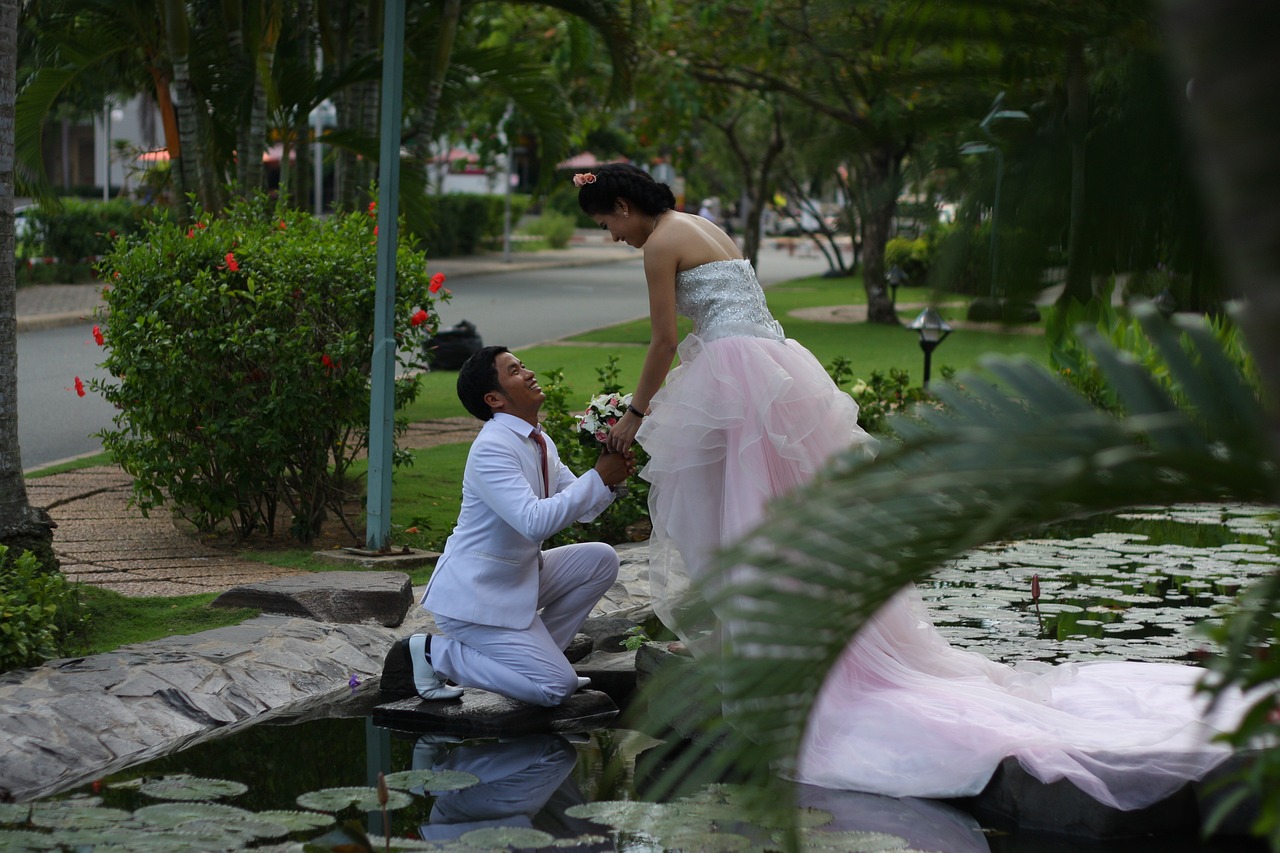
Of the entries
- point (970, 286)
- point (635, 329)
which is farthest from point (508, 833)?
point (635, 329)

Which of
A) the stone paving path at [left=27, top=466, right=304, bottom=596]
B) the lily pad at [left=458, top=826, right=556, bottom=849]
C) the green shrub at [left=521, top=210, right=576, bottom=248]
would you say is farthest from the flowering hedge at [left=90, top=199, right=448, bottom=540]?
the green shrub at [left=521, top=210, right=576, bottom=248]

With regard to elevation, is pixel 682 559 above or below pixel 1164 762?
above

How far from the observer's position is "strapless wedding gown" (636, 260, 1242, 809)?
398 cm

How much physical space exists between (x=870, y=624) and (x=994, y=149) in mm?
1897

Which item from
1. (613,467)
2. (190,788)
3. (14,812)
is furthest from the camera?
(613,467)

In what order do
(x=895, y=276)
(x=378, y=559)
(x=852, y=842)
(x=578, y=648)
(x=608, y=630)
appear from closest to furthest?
(x=852, y=842) → (x=578, y=648) → (x=608, y=630) → (x=378, y=559) → (x=895, y=276)

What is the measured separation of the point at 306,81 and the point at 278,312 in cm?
332

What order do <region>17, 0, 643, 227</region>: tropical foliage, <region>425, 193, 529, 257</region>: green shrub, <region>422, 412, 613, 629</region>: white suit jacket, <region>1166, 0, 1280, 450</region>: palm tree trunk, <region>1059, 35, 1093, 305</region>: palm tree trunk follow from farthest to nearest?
<region>425, 193, 529, 257</region>: green shrub
<region>17, 0, 643, 227</region>: tropical foliage
<region>422, 412, 613, 629</region>: white suit jacket
<region>1059, 35, 1093, 305</region>: palm tree trunk
<region>1166, 0, 1280, 450</region>: palm tree trunk

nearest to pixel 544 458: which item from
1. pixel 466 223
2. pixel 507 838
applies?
pixel 507 838

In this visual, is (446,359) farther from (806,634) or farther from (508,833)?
(806,634)

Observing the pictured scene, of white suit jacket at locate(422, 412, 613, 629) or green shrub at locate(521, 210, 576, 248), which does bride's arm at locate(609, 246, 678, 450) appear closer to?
white suit jacket at locate(422, 412, 613, 629)

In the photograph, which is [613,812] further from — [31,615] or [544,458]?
[31,615]

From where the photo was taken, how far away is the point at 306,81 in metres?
9.38

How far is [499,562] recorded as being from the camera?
475cm
